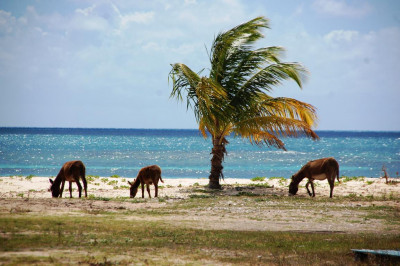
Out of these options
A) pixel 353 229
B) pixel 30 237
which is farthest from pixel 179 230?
pixel 353 229

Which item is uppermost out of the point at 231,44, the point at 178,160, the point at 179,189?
the point at 231,44

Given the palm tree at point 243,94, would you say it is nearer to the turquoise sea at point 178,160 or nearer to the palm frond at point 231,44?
the palm frond at point 231,44

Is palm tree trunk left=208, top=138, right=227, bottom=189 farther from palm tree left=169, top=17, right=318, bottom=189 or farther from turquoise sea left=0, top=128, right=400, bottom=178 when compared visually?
turquoise sea left=0, top=128, right=400, bottom=178

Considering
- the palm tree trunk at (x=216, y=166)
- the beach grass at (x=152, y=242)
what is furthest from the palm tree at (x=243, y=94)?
the beach grass at (x=152, y=242)

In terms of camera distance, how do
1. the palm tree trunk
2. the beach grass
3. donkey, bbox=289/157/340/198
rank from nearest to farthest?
the beach grass < donkey, bbox=289/157/340/198 < the palm tree trunk

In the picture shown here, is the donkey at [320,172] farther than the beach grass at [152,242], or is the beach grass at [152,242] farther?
the donkey at [320,172]

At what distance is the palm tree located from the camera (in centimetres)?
1881

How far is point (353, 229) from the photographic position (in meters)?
10.7

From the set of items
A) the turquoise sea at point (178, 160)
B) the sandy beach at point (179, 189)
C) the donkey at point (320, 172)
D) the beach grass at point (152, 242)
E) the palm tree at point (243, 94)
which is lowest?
the turquoise sea at point (178, 160)

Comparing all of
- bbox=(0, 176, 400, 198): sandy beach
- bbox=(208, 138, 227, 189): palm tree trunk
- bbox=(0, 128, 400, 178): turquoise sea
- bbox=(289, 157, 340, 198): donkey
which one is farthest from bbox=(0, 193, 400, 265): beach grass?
bbox=(0, 128, 400, 178): turquoise sea

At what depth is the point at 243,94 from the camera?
773 inches

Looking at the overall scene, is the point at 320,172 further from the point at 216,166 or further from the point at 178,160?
the point at 178,160

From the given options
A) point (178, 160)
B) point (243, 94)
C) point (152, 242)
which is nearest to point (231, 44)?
point (243, 94)

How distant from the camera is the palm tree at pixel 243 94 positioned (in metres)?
18.8
